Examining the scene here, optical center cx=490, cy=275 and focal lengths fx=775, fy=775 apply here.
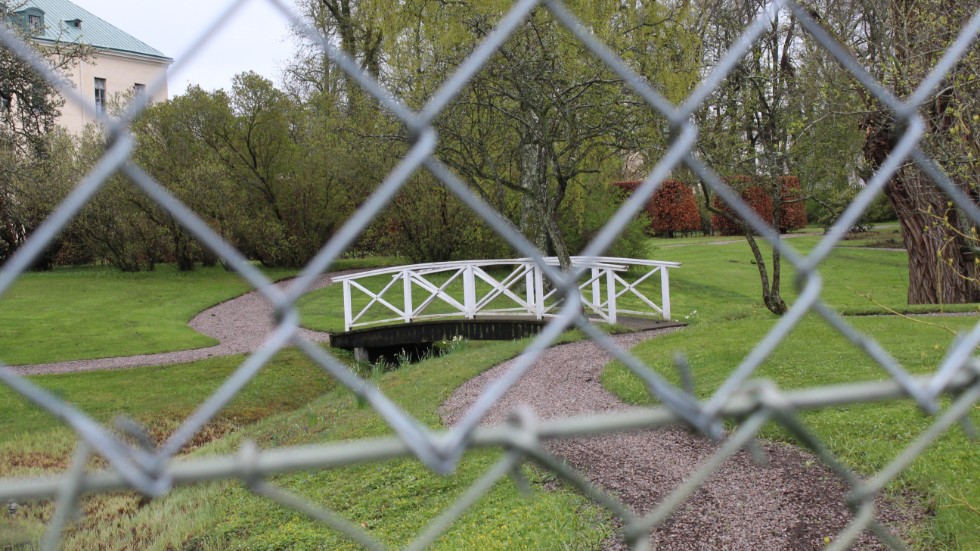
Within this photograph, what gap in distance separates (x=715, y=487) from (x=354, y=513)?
203cm

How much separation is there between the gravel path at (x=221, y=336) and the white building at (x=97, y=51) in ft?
12.2

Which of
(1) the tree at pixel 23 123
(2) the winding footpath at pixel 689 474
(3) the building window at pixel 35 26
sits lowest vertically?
(2) the winding footpath at pixel 689 474

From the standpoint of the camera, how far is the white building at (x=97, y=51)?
1177 cm

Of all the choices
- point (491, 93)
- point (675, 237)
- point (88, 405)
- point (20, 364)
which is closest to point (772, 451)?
point (491, 93)

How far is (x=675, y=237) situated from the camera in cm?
2641

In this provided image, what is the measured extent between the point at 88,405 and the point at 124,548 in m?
4.32

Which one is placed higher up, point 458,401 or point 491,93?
point 491,93

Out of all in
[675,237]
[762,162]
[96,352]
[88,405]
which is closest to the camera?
[88,405]

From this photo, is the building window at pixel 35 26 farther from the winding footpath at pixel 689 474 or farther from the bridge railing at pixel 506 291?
the winding footpath at pixel 689 474

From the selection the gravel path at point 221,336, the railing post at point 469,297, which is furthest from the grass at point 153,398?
the railing post at point 469,297

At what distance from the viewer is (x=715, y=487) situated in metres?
4.06

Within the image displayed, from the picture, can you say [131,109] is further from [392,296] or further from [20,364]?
[392,296]

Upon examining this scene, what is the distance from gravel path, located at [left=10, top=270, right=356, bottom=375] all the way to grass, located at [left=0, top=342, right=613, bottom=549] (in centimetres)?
317

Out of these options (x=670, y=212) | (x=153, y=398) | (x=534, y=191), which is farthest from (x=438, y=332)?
(x=670, y=212)
